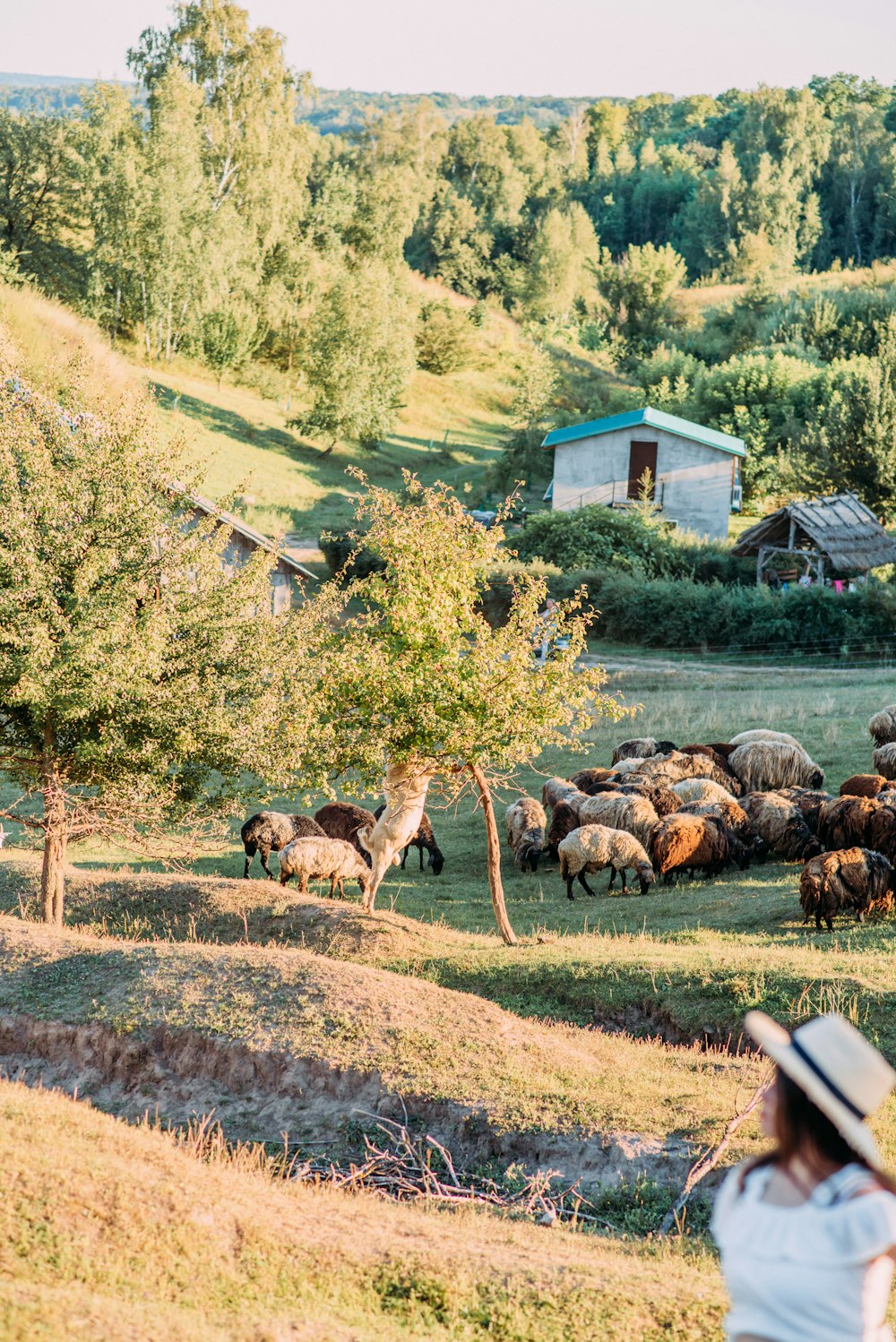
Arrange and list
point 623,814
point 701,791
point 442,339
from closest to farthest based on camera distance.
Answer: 1. point 623,814
2. point 701,791
3. point 442,339

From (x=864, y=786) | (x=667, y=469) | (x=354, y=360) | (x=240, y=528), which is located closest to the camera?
(x=864, y=786)

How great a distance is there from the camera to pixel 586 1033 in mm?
12664

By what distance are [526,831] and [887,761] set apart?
713 centimetres

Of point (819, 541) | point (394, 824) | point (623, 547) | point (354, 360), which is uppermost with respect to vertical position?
point (354, 360)

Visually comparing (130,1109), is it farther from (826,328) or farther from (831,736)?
(826,328)

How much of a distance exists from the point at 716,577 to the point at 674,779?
24955 mm

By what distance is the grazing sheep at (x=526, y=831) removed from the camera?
21859 mm

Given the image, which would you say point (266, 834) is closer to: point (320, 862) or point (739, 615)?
point (320, 862)

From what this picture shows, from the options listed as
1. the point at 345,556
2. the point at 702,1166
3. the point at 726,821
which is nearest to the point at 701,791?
the point at 726,821

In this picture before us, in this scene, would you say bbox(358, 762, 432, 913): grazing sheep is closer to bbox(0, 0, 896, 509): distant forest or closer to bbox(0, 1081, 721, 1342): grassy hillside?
bbox(0, 1081, 721, 1342): grassy hillside

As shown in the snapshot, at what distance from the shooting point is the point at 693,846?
1947cm

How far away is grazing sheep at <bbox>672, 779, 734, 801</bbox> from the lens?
22.0 m

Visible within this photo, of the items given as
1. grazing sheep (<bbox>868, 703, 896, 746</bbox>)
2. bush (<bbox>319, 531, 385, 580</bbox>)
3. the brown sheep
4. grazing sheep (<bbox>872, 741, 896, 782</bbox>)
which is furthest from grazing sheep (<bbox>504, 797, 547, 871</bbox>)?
bush (<bbox>319, 531, 385, 580</bbox>)

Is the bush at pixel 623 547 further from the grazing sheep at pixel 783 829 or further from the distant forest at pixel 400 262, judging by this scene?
the grazing sheep at pixel 783 829
